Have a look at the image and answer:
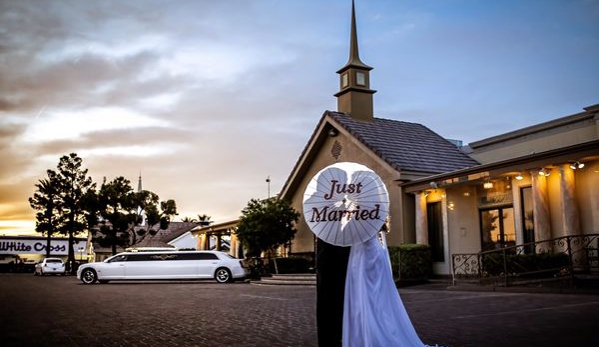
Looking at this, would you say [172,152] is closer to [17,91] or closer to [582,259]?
[17,91]

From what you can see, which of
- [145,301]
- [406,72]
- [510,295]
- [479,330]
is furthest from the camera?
[406,72]

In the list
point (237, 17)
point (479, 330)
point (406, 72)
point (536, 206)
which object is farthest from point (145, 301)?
point (406, 72)

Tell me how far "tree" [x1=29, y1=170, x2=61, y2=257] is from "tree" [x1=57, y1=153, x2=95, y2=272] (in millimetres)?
635

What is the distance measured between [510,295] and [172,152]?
17985mm

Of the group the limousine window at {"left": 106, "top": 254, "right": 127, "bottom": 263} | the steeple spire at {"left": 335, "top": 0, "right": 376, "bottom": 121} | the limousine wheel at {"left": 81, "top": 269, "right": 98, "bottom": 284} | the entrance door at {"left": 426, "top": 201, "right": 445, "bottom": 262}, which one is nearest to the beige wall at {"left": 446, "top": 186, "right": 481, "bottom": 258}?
the entrance door at {"left": 426, "top": 201, "right": 445, "bottom": 262}

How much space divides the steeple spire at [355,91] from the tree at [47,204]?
3825 cm

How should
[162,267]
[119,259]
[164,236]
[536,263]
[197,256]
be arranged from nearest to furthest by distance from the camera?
[536,263] → [162,267] → [197,256] → [119,259] → [164,236]

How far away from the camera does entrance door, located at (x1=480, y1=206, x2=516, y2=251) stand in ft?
61.6

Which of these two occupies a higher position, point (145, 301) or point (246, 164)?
point (246, 164)

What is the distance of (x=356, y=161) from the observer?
2450 centimetres

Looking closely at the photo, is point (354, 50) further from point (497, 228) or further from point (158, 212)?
point (158, 212)

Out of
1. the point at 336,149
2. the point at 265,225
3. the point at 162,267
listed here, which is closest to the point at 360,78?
the point at 336,149

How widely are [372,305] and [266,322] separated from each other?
3898 millimetres

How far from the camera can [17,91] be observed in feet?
53.0
